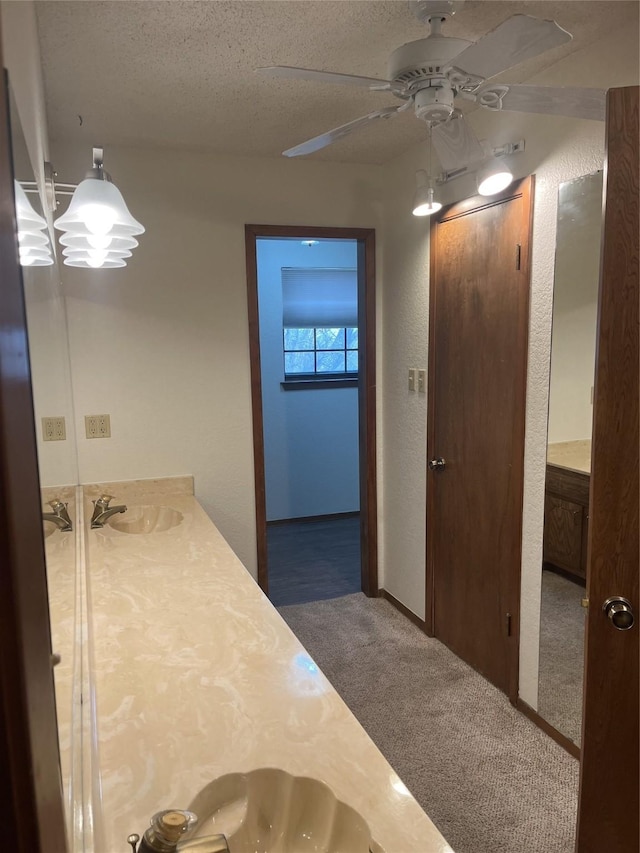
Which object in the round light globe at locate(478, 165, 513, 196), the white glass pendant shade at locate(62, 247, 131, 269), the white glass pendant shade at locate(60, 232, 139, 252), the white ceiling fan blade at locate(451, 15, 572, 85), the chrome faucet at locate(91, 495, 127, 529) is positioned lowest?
the chrome faucet at locate(91, 495, 127, 529)

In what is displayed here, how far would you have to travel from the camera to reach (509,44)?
1.25 metres

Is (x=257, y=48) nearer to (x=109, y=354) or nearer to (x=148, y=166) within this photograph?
(x=148, y=166)

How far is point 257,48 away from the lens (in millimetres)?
1830

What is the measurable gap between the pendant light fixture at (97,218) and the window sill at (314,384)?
3.05 meters

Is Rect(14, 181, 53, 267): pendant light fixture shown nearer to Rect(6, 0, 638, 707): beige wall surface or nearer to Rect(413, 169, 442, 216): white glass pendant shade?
Rect(413, 169, 442, 216): white glass pendant shade

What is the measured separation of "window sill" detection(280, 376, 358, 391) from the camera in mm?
5010

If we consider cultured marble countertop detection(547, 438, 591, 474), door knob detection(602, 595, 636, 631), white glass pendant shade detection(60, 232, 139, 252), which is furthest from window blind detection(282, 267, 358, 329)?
door knob detection(602, 595, 636, 631)

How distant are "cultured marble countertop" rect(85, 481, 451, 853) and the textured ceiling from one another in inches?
65.5

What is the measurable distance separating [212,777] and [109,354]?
220cm

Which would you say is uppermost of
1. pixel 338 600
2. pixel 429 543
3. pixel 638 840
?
pixel 429 543

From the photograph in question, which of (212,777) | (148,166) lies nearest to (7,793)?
(212,777)

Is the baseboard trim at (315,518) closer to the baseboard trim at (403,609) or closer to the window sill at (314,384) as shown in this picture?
the window sill at (314,384)

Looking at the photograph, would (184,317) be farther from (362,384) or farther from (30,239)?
(30,239)

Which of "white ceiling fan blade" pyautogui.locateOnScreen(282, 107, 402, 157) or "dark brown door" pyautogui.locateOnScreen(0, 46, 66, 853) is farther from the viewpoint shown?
"white ceiling fan blade" pyautogui.locateOnScreen(282, 107, 402, 157)
